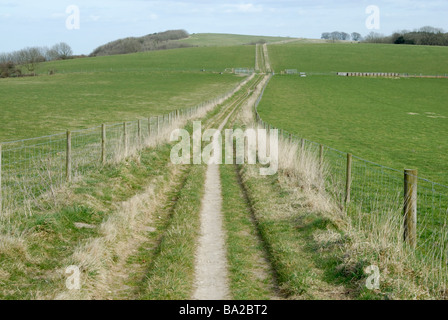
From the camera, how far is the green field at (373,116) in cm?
2725

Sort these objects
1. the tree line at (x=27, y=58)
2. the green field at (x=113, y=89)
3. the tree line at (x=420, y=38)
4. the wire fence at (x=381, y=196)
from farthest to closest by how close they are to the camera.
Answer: the tree line at (x=420, y=38) → the tree line at (x=27, y=58) → the green field at (x=113, y=89) → the wire fence at (x=381, y=196)

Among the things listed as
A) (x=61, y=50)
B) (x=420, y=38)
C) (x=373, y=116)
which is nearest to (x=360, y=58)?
(x=420, y=38)

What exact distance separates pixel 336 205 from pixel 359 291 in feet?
13.6

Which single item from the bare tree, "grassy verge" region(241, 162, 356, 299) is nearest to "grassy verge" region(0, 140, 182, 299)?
"grassy verge" region(241, 162, 356, 299)

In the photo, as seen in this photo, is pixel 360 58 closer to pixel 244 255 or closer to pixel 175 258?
pixel 244 255

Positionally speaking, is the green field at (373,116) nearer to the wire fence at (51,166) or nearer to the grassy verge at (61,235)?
the wire fence at (51,166)

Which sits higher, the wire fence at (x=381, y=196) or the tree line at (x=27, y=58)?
the tree line at (x=27, y=58)

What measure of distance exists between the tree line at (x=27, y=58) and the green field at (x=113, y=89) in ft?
11.9


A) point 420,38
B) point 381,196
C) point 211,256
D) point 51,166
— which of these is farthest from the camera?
point 420,38

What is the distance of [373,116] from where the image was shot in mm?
47781

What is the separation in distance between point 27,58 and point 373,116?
107022 mm

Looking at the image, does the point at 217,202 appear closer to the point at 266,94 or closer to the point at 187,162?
the point at 187,162

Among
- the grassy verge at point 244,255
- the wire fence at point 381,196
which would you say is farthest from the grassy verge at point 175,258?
the wire fence at point 381,196
